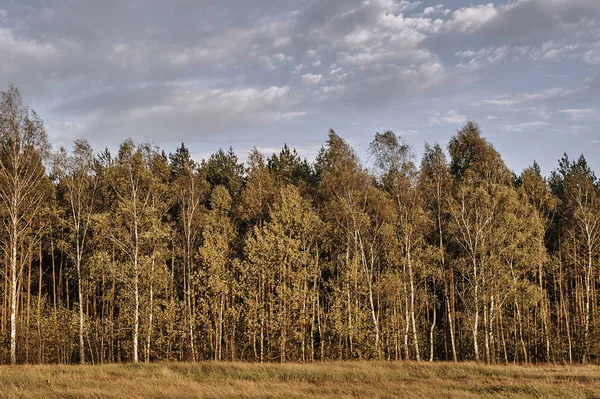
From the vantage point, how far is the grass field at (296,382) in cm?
1395

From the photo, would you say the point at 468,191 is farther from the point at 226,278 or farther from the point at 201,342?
the point at 201,342

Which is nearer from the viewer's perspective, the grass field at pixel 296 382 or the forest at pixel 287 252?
the grass field at pixel 296 382

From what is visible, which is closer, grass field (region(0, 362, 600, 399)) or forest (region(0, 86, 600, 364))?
grass field (region(0, 362, 600, 399))

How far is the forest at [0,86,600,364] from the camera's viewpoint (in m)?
29.5


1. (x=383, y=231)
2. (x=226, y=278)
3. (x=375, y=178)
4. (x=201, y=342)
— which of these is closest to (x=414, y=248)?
(x=383, y=231)

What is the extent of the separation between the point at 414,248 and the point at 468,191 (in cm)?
597

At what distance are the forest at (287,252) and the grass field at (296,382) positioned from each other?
810 cm

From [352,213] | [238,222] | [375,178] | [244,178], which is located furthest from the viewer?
[244,178]

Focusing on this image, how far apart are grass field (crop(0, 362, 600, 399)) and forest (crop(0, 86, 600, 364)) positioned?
810 cm

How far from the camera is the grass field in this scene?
1395 centimetres

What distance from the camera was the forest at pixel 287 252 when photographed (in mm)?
29500

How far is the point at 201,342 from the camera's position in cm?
3500

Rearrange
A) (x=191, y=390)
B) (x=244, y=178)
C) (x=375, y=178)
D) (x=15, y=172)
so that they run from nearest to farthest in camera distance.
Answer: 1. (x=191, y=390)
2. (x=15, y=172)
3. (x=375, y=178)
4. (x=244, y=178)

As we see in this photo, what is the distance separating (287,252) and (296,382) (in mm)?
14097
